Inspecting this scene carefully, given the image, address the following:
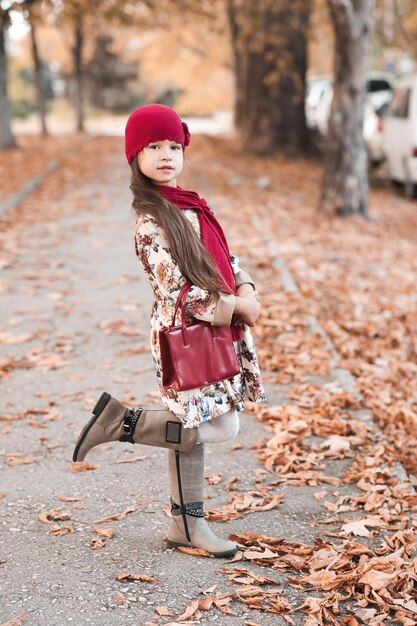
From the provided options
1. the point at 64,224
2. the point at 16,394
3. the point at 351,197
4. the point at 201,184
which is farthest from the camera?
the point at 201,184

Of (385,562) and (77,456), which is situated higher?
(77,456)

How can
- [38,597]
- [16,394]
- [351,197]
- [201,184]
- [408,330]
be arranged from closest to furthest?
1. [38,597]
2. [16,394]
3. [408,330]
4. [351,197]
5. [201,184]

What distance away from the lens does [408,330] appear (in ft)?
25.5

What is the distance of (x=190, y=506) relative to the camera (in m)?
3.53

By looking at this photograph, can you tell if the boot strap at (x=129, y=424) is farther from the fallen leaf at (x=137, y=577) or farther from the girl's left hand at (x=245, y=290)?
the girl's left hand at (x=245, y=290)

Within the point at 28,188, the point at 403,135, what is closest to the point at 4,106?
the point at 28,188

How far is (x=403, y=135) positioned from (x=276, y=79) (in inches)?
209

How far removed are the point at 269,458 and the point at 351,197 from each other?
362 inches

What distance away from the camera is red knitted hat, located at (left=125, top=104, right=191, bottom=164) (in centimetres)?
329

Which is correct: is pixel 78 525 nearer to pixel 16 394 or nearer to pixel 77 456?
pixel 77 456

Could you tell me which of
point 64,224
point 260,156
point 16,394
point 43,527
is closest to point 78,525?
point 43,527

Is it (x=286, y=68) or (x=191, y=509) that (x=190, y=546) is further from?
(x=286, y=68)

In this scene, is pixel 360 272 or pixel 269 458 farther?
pixel 360 272

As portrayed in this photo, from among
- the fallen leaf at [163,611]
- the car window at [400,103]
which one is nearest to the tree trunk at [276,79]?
the car window at [400,103]
